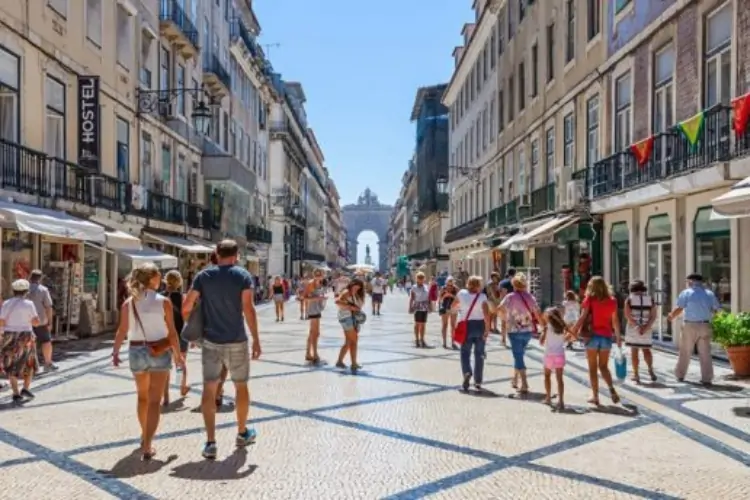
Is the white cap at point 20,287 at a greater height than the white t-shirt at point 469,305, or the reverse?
the white cap at point 20,287

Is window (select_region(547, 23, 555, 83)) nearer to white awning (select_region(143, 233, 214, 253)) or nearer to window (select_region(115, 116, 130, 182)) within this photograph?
white awning (select_region(143, 233, 214, 253))

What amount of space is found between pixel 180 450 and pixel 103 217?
1461 cm

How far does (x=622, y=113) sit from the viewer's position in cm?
1803

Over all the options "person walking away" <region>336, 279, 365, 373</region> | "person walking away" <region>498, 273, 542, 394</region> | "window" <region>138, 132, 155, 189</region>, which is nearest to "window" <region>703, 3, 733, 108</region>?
"person walking away" <region>498, 273, 542, 394</region>

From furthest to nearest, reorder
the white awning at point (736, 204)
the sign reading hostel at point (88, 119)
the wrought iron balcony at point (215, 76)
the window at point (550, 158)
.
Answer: the wrought iron balcony at point (215, 76) → the window at point (550, 158) → the sign reading hostel at point (88, 119) → the white awning at point (736, 204)

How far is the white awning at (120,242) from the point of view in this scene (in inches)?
648

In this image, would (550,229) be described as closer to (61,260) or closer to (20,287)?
(61,260)

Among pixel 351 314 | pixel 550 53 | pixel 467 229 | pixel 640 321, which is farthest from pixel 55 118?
pixel 467 229

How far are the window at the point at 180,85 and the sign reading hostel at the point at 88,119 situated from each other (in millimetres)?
9333

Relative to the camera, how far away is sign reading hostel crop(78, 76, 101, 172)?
18.7m

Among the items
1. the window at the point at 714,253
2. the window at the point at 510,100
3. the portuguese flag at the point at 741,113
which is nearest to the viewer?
the portuguese flag at the point at 741,113

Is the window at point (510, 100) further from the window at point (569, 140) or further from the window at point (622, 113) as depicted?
the window at point (622, 113)

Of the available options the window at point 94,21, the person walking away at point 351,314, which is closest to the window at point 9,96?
the window at point 94,21

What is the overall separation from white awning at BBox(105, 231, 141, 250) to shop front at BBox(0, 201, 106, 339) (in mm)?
384
